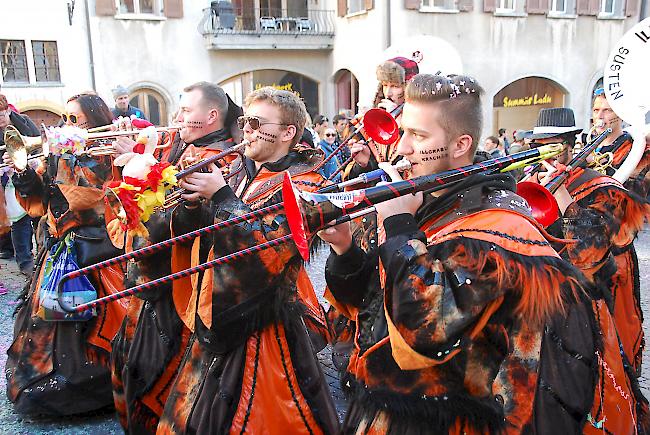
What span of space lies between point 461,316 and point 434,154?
565 millimetres

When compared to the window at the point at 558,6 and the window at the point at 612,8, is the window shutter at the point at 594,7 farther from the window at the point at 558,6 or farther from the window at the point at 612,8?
the window at the point at 558,6

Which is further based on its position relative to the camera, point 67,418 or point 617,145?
point 617,145

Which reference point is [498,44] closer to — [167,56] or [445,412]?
[167,56]

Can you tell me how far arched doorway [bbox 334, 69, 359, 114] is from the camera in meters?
18.8

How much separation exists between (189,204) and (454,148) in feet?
4.22

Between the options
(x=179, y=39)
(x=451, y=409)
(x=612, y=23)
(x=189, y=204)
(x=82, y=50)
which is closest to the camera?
(x=451, y=409)

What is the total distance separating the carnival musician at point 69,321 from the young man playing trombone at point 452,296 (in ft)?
7.73

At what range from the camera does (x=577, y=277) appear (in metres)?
1.87

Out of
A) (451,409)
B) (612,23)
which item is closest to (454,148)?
(451,409)

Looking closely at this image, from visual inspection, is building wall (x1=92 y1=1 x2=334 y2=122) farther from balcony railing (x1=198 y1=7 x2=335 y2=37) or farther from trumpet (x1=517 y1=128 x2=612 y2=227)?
trumpet (x1=517 y1=128 x2=612 y2=227)

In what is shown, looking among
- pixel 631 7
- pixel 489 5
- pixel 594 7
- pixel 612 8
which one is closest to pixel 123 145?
pixel 489 5

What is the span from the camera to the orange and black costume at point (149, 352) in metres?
3.10

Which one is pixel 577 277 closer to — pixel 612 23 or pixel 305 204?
pixel 305 204

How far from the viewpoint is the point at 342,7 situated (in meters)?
18.3
